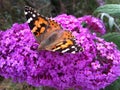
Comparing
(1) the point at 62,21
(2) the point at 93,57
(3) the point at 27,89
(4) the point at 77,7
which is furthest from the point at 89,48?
(4) the point at 77,7

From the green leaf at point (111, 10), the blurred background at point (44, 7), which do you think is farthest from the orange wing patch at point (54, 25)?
the blurred background at point (44, 7)

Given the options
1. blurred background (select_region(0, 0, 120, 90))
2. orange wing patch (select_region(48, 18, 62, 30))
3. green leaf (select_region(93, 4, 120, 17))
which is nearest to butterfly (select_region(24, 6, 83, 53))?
orange wing patch (select_region(48, 18, 62, 30))

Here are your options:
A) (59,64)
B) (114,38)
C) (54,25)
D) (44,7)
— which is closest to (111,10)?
(114,38)

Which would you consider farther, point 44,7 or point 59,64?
point 44,7

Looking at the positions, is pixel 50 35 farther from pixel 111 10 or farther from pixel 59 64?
pixel 111 10

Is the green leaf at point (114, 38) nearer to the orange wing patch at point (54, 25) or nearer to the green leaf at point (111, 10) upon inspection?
the green leaf at point (111, 10)

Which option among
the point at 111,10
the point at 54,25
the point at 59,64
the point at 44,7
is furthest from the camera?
the point at 44,7

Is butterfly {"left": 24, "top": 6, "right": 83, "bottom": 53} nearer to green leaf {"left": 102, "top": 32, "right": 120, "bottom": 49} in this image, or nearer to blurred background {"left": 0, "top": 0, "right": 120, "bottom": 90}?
green leaf {"left": 102, "top": 32, "right": 120, "bottom": 49}
